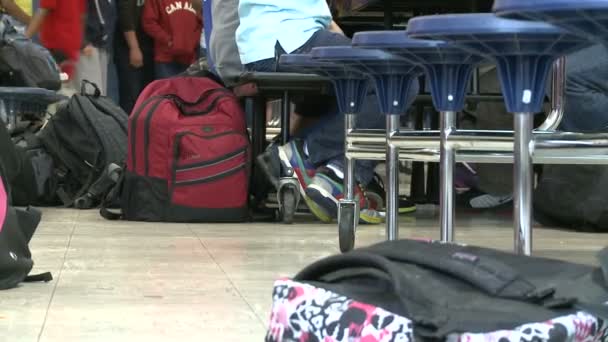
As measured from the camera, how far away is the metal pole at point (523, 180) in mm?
1695

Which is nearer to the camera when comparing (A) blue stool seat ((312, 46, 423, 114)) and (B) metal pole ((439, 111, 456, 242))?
(B) metal pole ((439, 111, 456, 242))

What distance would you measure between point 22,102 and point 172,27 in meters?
1.25

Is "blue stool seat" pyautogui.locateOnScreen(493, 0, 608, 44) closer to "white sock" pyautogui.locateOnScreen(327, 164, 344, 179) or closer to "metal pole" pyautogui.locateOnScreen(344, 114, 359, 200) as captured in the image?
"metal pole" pyautogui.locateOnScreen(344, 114, 359, 200)

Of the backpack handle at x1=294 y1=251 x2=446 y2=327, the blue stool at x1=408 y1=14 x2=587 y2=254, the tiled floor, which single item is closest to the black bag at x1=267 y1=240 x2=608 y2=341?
the backpack handle at x1=294 y1=251 x2=446 y2=327

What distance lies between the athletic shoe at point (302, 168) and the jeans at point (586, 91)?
37.6 inches

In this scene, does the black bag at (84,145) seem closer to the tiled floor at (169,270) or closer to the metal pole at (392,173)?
the tiled floor at (169,270)

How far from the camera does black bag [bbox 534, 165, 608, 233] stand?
11.8 ft

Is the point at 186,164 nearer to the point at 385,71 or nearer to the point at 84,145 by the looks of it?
the point at 84,145

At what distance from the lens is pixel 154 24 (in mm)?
6203

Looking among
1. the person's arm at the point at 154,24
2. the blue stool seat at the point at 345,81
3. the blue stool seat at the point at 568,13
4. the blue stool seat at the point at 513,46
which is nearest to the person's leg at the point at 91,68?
the person's arm at the point at 154,24

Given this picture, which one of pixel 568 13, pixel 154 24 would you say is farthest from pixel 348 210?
pixel 154 24

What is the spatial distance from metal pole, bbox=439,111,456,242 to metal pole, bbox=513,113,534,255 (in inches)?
13.8

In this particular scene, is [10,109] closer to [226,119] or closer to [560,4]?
[226,119]

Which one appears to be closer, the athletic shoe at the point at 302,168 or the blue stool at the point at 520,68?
the blue stool at the point at 520,68
